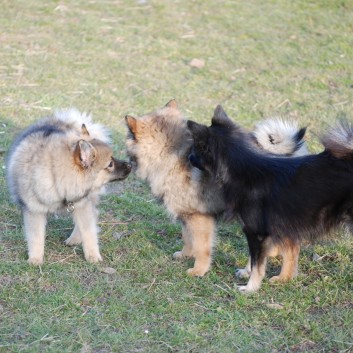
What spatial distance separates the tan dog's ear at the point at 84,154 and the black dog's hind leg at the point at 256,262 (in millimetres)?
1307

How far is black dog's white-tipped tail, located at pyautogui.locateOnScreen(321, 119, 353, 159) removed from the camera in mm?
4379

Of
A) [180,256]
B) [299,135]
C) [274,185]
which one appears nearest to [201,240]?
[180,256]

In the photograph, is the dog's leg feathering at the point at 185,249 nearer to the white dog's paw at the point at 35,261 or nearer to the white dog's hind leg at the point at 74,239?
the white dog's hind leg at the point at 74,239

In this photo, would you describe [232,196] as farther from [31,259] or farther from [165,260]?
[31,259]

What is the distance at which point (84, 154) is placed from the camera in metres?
4.86

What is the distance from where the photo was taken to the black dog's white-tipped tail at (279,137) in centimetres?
505

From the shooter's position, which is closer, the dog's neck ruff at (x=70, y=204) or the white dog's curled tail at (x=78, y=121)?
the dog's neck ruff at (x=70, y=204)

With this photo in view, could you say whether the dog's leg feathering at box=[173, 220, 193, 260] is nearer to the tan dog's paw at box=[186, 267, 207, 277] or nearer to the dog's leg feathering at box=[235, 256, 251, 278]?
the tan dog's paw at box=[186, 267, 207, 277]

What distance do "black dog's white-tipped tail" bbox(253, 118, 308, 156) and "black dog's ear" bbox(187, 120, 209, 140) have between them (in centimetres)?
57

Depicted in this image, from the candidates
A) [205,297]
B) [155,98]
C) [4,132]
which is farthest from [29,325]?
[155,98]

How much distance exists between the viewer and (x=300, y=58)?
10406 millimetres

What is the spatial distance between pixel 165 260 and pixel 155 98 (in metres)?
3.98

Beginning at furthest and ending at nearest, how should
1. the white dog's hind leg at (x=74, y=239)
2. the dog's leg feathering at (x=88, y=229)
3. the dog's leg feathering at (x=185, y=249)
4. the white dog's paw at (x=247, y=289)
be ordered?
the white dog's hind leg at (x=74, y=239) → the dog's leg feathering at (x=185, y=249) → the dog's leg feathering at (x=88, y=229) → the white dog's paw at (x=247, y=289)

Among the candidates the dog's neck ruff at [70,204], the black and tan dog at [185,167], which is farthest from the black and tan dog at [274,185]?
the dog's neck ruff at [70,204]
